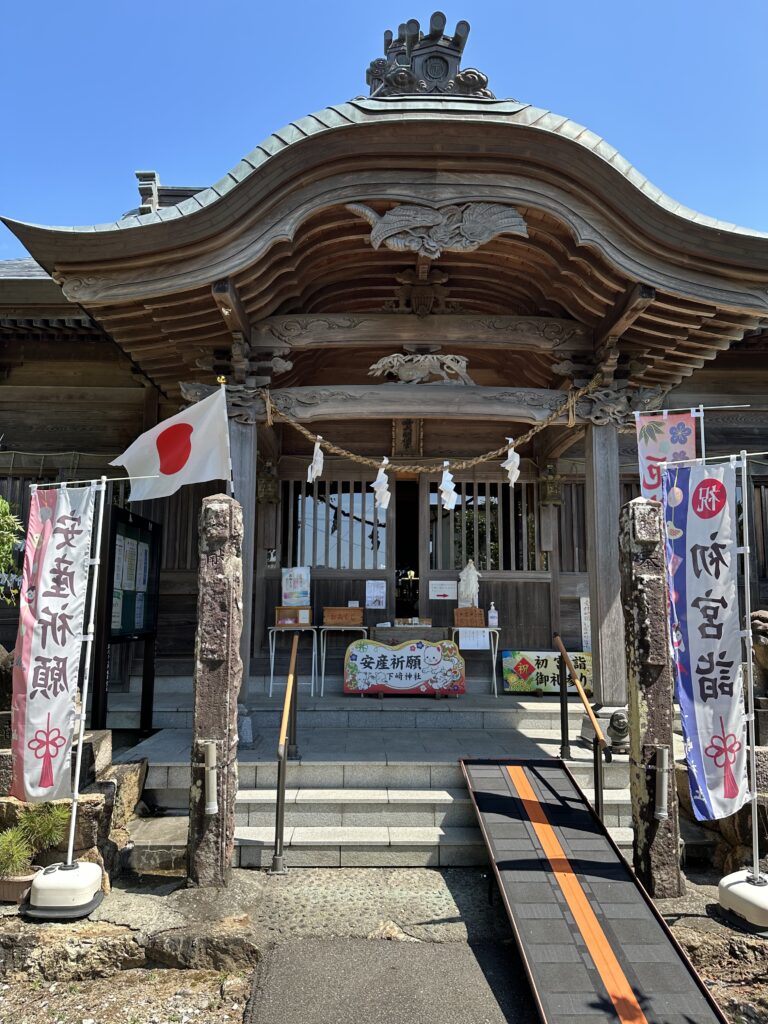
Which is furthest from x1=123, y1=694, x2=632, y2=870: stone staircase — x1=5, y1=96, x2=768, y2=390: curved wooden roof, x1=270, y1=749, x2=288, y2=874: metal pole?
x1=5, y1=96, x2=768, y2=390: curved wooden roof

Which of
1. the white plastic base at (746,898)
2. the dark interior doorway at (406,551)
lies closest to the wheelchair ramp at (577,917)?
the white plastic base at (746,898)

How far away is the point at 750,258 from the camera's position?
671 cm

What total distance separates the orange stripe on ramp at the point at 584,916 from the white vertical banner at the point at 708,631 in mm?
1040

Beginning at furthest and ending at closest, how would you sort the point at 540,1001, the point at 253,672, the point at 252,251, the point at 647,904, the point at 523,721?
the point at 253,672, the point at 523,721, the point at 252,251, the point at 647,904, the point at 540,1001

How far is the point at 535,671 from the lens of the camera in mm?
9352

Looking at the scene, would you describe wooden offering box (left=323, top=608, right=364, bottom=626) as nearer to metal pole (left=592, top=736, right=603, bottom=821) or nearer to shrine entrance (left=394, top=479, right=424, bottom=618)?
shrine entrance (left=394, top=479, right=424, bottom=618)

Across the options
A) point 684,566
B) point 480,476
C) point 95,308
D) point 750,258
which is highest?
point 750,258

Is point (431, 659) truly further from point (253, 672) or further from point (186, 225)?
point (186, 225)

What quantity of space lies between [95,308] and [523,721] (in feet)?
22.2

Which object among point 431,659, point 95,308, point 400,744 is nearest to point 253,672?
point 431,659

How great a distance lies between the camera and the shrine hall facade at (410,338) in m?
6.54

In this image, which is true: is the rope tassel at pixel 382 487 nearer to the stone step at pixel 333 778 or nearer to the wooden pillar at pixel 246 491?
the wooden pillar at pixel 246 491

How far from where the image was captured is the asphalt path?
3.38m

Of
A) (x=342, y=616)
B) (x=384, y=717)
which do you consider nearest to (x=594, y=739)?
(x=384, y=717)
